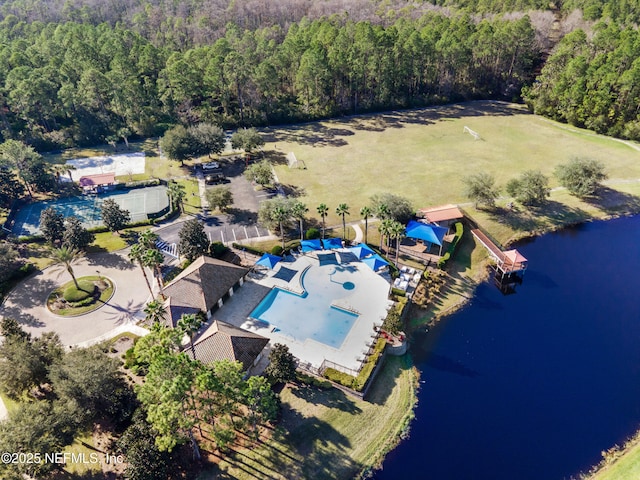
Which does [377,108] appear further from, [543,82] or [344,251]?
[344,251]

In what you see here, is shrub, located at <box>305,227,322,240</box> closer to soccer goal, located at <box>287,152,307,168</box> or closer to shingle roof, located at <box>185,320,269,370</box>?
shingle roof, located at <box>185,320,269,370</box>

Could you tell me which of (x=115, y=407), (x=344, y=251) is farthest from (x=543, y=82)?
(x=115, y=407)

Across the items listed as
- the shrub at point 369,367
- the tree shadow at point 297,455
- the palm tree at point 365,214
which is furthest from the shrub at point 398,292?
the tree shadow at point 297,455

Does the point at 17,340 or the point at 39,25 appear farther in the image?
the point at 39,25

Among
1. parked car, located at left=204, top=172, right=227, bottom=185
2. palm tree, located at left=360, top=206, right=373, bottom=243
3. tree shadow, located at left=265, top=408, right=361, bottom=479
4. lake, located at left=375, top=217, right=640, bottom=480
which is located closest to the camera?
tree shadow, located at left=265, top=408, right=361, bottom=479

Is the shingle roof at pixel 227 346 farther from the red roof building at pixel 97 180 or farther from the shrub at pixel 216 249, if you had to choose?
the red roof building at pixel 97 180

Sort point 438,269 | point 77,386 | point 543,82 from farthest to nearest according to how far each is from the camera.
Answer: point 543,82
point 438,269
point 77,386

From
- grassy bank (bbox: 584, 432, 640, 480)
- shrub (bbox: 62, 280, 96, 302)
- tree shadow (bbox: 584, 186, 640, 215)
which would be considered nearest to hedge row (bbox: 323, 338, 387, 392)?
grassy bank (bbox: 584, 432, 640, 480)
